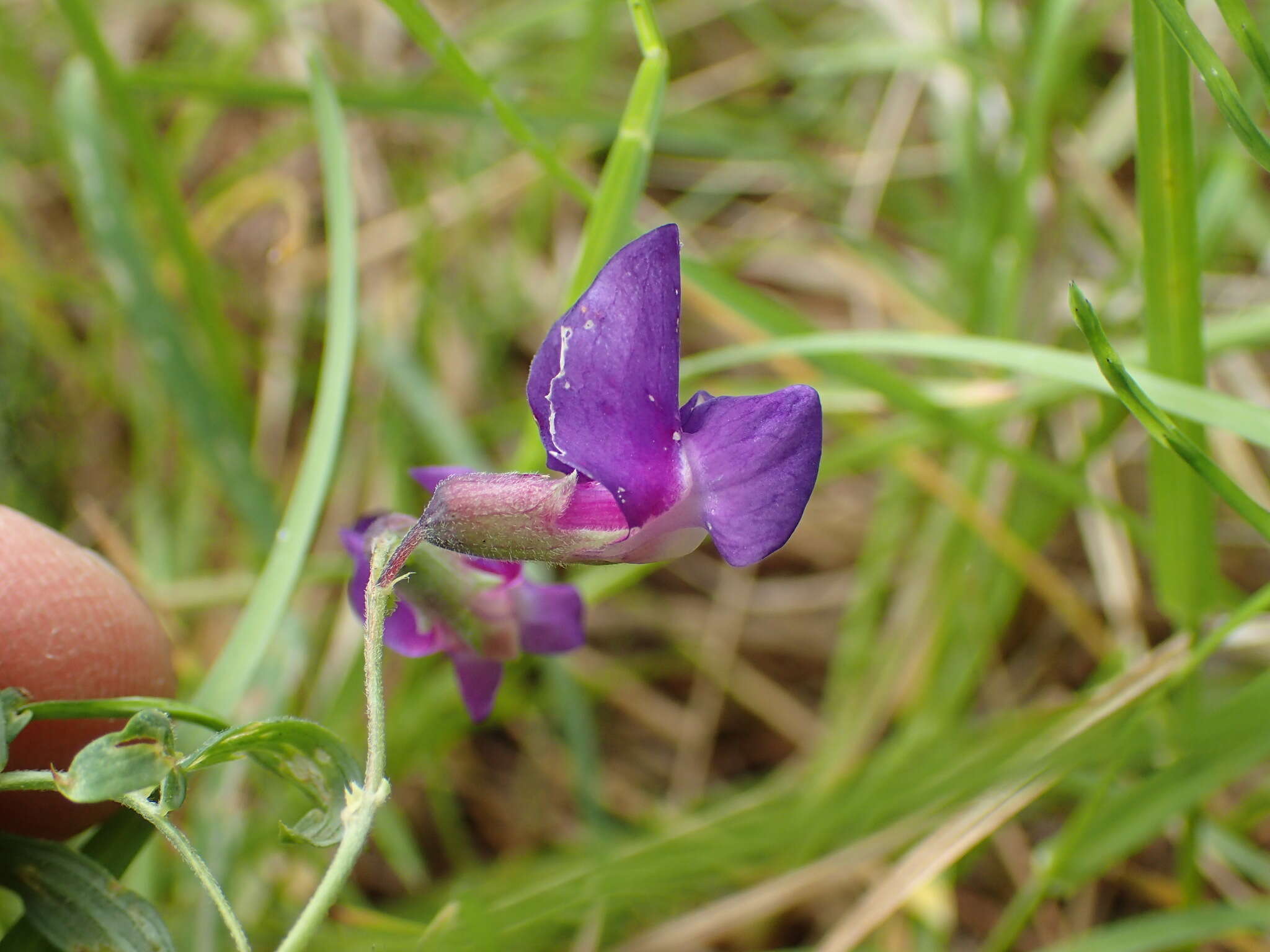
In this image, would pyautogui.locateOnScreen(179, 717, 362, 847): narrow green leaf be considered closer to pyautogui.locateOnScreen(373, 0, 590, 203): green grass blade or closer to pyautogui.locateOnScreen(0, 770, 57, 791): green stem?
pyautogui.locateOnScreen(0, 770, 57, 791): green stem

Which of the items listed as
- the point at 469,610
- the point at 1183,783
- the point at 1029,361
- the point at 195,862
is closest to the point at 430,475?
the point at 469,610

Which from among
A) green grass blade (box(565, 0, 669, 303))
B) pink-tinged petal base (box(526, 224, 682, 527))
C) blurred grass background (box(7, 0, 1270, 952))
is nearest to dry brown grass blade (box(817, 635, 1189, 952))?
blurred grass background (box(7, 0, 1270, 952))

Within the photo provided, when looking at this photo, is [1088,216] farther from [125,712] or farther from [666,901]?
[125,712]

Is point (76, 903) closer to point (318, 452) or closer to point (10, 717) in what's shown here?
point (10, 717)

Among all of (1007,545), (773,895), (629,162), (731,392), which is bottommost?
(773,895)

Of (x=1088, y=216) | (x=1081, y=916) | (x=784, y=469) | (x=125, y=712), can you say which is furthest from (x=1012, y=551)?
(x=125, y=712)

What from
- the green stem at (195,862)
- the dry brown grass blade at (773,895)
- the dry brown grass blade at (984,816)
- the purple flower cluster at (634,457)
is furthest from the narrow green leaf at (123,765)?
the dry brown grass blade at (773,895)
